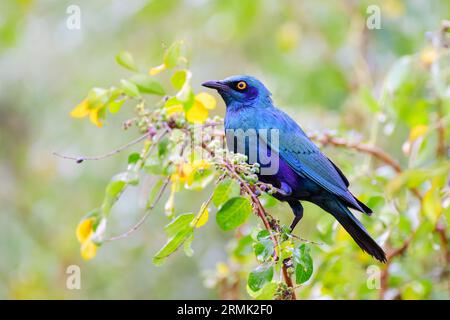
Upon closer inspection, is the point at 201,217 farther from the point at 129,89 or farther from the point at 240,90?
the point at 240,90

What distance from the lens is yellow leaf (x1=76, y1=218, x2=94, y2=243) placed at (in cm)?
336

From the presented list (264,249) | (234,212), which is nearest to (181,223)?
(234,212)

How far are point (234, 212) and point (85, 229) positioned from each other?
2.27 feet

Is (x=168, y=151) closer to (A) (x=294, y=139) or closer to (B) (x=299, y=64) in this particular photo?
(A) (x=294, y=139)

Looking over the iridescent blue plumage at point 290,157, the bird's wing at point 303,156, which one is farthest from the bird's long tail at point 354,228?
the bird's wing at point 303,156

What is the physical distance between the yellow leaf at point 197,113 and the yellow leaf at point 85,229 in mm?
669

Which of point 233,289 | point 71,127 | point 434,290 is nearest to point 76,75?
point 71,127

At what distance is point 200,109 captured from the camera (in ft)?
11.5

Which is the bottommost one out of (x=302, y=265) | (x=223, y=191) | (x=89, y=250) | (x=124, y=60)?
(x=302, y=265)

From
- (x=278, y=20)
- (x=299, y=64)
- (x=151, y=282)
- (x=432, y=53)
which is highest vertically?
(x=278, y=20)

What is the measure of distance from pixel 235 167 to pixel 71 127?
5170 mm

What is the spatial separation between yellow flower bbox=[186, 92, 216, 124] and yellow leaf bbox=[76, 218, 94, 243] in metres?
0.67

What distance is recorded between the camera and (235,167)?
3.22 metres

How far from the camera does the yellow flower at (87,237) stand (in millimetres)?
3320
